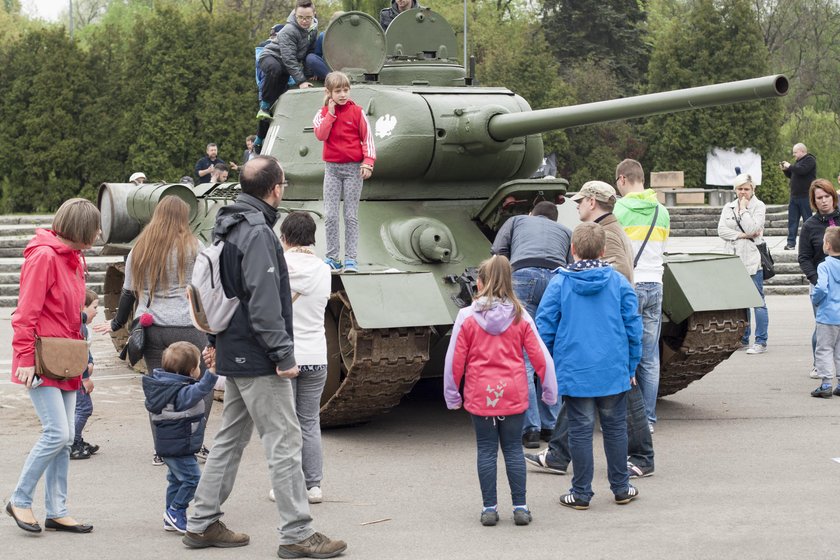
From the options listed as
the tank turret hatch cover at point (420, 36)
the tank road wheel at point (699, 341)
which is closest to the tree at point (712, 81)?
the tank turret hatch cover at point (420, 36)

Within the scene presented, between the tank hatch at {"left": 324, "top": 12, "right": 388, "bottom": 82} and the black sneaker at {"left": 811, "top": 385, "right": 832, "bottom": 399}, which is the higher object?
the tank hatch at {"left": 324, "top": 12, "right": 388, "bottom": 82}

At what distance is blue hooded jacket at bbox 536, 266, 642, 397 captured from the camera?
7.21 metres

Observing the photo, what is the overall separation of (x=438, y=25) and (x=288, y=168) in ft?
7.88

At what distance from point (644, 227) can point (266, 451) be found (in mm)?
3845

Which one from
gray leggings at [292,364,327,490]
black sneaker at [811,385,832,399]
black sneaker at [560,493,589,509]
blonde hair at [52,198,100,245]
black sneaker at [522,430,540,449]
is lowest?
black sneaker at [811,385,832,399]

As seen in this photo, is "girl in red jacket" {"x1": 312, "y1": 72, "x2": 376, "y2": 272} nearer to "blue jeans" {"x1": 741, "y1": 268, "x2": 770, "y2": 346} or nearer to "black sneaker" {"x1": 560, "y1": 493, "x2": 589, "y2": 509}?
"black sneaker" {"x1": 560, "y1": 493, "x2": 589, "y2": 509}

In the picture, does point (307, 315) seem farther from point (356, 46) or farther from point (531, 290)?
point (356, 46)

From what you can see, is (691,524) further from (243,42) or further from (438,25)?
(243,42)

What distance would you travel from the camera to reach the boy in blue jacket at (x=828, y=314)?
11047 mm

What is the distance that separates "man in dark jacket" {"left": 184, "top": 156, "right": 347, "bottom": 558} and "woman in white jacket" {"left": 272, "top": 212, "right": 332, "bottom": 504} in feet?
2.55

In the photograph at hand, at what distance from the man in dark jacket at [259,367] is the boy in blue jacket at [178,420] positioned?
0.38 metres

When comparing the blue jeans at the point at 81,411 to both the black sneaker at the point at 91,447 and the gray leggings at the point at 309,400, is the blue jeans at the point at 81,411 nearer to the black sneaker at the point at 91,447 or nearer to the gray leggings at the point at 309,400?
the black sneaker at the point at 91,447

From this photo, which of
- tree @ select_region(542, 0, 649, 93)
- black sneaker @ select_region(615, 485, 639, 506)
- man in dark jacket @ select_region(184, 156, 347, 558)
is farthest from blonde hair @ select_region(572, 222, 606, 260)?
tree @ select_region(542, 0, 649, 93)

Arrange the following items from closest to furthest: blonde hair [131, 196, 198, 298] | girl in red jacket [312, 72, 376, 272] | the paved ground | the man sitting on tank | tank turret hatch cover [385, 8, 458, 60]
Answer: the paved ground
blonde hair [131, 196, 198, 298]
girl in red jacket [312, 72, 376, 272]
tank turret hatch cover [385, 8, 458, 60]
the man sitting on tank
